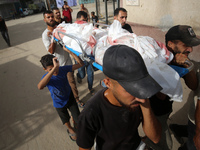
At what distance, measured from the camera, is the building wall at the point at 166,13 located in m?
3.27

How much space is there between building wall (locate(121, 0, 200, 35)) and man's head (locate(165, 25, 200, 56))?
2.64 metres

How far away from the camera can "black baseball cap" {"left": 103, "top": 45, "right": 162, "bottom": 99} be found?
0.75 metres

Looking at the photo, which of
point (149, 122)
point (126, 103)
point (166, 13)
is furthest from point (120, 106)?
point (166, 13)

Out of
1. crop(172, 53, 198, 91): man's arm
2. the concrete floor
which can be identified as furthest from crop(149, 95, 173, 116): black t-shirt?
the concrete floor

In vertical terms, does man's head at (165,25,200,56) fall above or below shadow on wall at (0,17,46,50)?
above

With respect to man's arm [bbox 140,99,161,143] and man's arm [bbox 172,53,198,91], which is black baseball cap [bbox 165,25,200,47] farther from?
man's arm [bbox 140,99,161,143]

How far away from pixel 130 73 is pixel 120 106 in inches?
11.5

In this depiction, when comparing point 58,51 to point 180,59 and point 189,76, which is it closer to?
point 180,59

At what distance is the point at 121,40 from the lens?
1438mm

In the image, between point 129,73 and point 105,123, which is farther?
point 105,123

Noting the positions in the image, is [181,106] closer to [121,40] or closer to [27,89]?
[121,40]

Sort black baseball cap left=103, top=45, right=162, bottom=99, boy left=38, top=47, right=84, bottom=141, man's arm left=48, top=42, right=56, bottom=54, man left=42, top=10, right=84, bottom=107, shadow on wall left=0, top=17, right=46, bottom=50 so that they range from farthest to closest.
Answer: shadow on wall left=0, top=17, right=46, bottom=50, man left=42, top=10, right=84, bottom=107, man's arm left=48, top=42, right=56, bottom=54, boy left=38, top=47, right=84, bottom=141, black baseball cap left=103, top=45, right=162, bottom=99

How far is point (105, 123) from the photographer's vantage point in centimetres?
96

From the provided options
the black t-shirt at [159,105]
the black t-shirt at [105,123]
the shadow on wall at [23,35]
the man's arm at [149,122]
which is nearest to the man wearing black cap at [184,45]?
the black t-shirt at [159,105]
